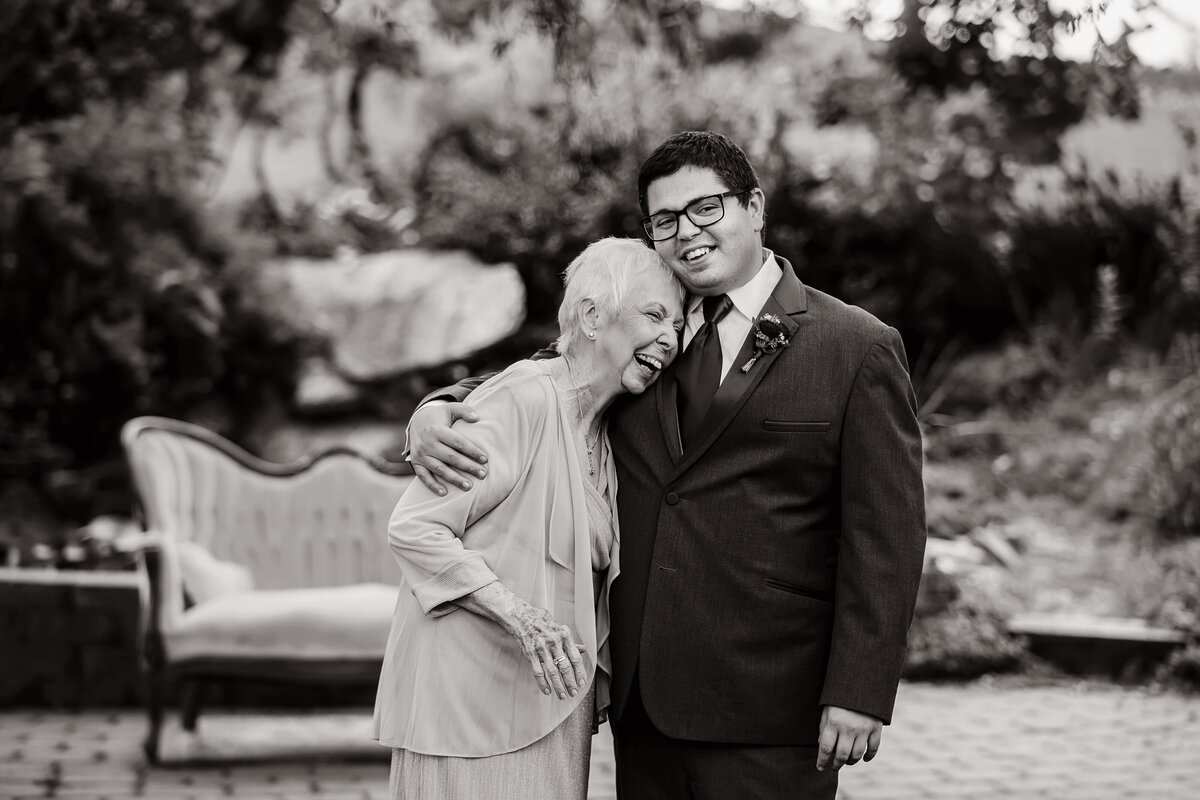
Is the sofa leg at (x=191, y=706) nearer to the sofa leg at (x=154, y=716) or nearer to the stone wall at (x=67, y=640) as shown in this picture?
the sofa leg at (x=154, y=716)

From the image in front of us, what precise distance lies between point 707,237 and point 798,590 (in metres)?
0.70

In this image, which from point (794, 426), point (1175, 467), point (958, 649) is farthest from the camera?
point (1175, 467)

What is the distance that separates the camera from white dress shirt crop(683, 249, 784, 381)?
2.41 meters

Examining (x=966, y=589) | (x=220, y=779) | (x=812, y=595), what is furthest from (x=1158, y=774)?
(x=220, y=779)

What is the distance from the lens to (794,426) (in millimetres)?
2279

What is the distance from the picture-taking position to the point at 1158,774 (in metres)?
4.71

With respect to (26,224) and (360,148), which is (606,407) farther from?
(360,148)

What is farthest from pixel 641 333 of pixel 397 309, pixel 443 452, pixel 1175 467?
pixel 397 309

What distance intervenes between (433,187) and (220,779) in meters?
7.26

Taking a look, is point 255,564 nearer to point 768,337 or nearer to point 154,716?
point 154,716

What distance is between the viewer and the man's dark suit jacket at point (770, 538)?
226cm

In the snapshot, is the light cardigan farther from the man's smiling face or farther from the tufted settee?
the tufted settee

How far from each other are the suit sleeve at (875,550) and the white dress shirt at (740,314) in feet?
0.89

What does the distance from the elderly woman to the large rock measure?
682 cm
